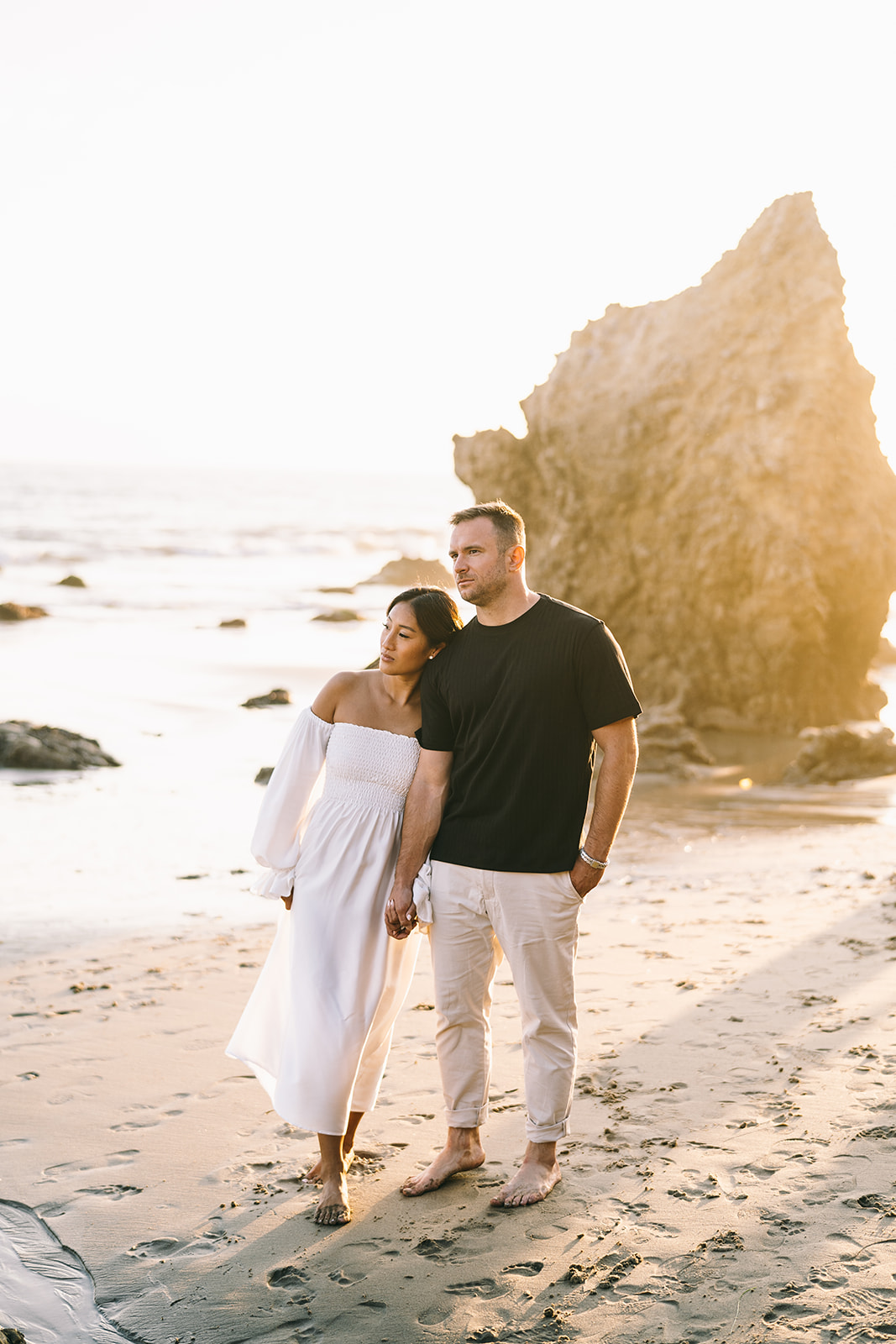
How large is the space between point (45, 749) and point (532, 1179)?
8.73 m

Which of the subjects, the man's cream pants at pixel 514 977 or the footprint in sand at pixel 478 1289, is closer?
the footprint in sand at pixel 478 1289

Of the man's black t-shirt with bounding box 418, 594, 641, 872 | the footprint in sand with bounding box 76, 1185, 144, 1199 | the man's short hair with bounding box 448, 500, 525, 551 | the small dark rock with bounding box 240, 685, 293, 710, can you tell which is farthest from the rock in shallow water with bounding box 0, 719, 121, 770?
the man's short hair with bounding box 448, 500, 525, 551

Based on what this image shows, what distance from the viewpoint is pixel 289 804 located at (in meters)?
3.90

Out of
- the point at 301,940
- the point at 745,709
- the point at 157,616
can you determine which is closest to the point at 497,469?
the point at 745,709

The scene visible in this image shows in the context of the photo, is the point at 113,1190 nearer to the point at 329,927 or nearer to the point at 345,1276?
the point at 345,1276

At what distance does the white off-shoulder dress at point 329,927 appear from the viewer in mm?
3760

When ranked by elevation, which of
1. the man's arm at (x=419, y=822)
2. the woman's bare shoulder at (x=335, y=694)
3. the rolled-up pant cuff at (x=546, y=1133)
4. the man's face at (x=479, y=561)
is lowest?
the rolled-up pant cuff at (x=546, y=1133)

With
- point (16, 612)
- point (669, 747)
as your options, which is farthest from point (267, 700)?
point (16, 612)

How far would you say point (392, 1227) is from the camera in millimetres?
3596

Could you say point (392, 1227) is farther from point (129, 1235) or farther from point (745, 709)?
point (745, 709)

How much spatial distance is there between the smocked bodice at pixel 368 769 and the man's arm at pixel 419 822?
49mm

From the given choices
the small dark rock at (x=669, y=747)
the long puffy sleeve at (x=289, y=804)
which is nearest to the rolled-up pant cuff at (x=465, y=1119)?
the long puffy sleeve at (x=289, y=804)

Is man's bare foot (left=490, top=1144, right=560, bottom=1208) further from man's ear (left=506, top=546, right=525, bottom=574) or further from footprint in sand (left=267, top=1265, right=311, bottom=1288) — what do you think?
man's ear (left=506, top=546, right=525, bottom=574)

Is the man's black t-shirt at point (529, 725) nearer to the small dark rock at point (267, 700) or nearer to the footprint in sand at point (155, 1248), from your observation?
the footprint in sand at point (155, 1248)
